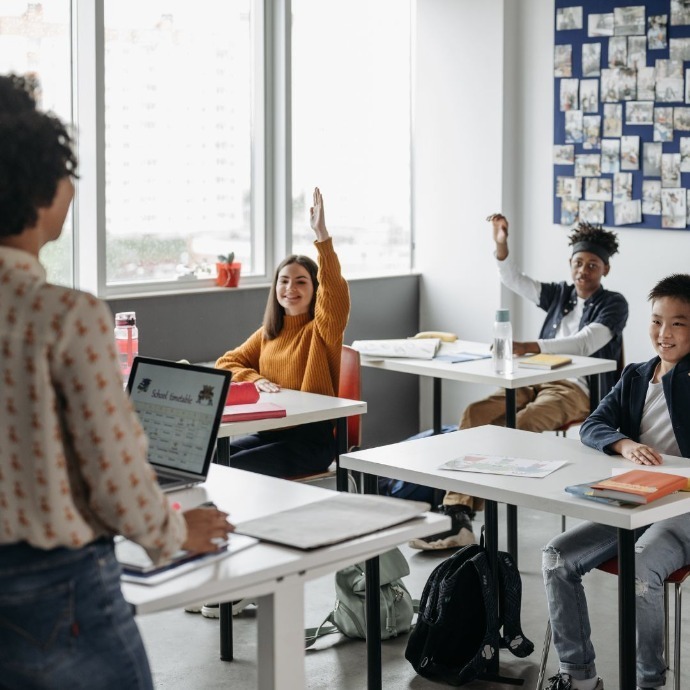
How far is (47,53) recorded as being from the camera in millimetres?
4543

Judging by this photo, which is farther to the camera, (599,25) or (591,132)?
(591,132)

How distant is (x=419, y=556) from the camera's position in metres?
4.28

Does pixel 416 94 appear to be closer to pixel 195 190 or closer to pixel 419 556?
pixel 195 190

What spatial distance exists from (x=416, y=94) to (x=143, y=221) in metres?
1.93

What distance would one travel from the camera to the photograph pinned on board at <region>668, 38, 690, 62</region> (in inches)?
201

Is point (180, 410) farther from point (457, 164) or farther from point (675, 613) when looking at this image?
point (457, 164)

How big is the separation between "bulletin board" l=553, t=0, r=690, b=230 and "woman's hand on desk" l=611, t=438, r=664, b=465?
260cm

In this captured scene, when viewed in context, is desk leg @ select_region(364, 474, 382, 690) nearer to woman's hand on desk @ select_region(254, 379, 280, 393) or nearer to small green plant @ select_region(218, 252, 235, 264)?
woman's hand on desk @ select_region(254, 379, 280, 393)

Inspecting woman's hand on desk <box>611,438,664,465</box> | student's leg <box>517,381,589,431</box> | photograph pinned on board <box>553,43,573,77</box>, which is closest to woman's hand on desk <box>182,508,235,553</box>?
woman's hand on desk <box>611,438,664,465</box>

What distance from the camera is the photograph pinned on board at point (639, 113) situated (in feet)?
17.3

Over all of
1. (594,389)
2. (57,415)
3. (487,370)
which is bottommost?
(594,389)

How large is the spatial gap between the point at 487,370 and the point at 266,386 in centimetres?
87

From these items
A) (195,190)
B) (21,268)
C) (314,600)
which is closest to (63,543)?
(21,268)

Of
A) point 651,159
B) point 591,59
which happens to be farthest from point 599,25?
point 651,159
